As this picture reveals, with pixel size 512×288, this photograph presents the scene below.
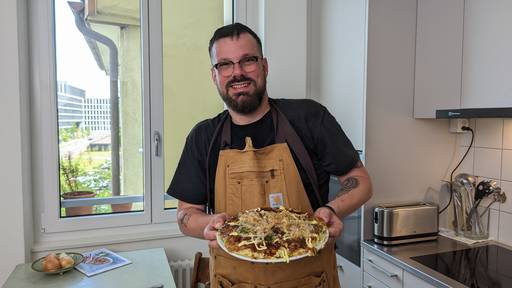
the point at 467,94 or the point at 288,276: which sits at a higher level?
the point at 467,94

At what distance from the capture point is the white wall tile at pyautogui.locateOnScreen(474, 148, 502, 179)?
6.05 feet

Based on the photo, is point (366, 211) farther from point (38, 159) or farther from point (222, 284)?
point (38, 159)

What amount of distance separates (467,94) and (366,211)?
73cm

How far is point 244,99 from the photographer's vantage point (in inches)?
51.2

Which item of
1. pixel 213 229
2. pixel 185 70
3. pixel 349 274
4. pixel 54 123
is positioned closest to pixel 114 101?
pixel 54 123

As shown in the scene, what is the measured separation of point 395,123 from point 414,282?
2.56 feet

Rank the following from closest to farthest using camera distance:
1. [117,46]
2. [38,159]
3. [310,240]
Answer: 1. [310,240]
2. [38,159]
3. [117,46]

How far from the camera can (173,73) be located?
2.32m

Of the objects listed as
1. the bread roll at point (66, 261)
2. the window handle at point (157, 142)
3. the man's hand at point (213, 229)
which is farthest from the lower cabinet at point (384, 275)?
the bread roll at point (66, 261)

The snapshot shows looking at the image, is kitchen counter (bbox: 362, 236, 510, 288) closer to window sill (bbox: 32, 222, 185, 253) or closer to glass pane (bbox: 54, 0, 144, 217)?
window sill (bbox: 32, 222, 185, 253)

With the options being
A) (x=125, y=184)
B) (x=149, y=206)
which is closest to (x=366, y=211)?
(x=149, y=206)

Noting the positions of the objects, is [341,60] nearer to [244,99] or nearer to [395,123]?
[395,123]

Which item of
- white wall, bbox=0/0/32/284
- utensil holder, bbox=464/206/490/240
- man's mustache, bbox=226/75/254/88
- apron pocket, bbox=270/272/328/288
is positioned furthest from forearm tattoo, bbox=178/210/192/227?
utensil holder, bbox=464/206/490/240

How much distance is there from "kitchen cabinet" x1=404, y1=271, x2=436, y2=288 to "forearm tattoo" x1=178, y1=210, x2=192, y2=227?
983mm
